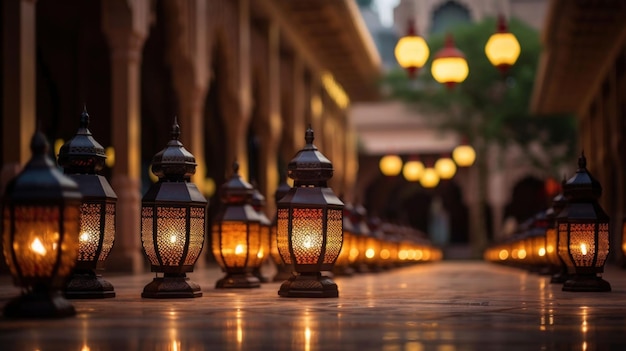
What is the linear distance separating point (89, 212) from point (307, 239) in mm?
1704

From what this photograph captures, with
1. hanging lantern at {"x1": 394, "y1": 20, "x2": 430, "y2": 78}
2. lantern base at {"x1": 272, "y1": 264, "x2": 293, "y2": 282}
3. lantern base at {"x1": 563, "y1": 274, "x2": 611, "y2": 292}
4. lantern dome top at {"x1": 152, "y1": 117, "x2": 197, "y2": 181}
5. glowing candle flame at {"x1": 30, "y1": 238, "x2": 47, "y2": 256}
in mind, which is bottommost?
lantern base at {"x1": 563, "y1": 274, "x2": 611, "y2": 292}

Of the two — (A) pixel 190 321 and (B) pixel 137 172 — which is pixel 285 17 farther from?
(A) pixel 190 321

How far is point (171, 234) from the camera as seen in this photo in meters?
8.57

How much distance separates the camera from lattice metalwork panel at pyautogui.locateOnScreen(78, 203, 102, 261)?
841cm

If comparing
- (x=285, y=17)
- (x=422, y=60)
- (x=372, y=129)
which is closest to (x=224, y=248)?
(x=422, y=60)

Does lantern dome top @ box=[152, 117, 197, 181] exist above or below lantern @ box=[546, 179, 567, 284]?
above

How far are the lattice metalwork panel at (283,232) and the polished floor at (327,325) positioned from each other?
67 centimetres

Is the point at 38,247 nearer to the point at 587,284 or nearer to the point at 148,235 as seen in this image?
the point at 148,235

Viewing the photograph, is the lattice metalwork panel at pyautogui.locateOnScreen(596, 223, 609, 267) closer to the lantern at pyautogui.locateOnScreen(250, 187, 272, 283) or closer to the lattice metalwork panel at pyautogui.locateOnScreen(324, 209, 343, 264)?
the lattice metalwork panel at pyautogui.locateOnScreen(324, 209, 343, 264)

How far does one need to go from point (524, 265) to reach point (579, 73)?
10.6m

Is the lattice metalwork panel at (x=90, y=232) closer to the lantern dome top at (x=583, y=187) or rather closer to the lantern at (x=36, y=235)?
the lantern at (x=36, y=235)

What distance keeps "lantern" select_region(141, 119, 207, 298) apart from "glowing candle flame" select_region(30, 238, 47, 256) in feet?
8.53

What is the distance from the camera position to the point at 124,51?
16922 mm

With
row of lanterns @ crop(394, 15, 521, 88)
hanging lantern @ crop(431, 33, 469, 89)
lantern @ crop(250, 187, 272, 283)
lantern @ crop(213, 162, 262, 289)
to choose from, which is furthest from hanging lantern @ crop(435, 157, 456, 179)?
lantern @ crop(213, 162, 262, 289)
